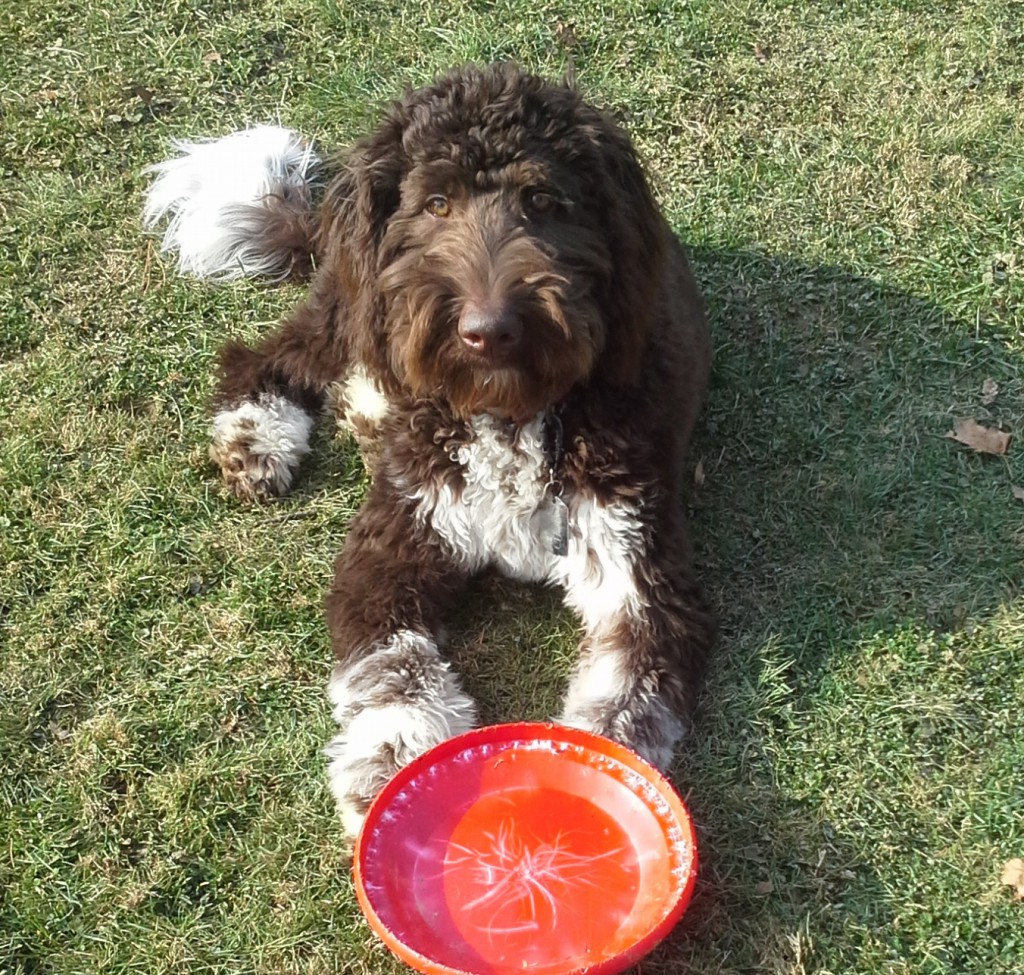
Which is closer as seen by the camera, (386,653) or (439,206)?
(439,206)

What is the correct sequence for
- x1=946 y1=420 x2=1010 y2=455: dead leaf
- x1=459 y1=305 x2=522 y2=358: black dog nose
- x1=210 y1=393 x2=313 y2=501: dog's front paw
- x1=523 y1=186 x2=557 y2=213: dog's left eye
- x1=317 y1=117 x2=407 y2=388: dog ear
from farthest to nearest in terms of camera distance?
x1=946 y1=420 x2=1010 y2=455: dead leaf → x1=210 y1=393 x2=313 y2=501: dog's front paw → x1=317 y1=117 x2=407 y2=388: dog ear → x1=523 y1=186 x2=557 y2=213: dog's left eye → x1=459 y1=305 x2=522 y2=358: black dog nose

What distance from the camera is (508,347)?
3445 mm

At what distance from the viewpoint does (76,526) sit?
4641 mm

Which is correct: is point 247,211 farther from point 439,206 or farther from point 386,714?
point 386,714

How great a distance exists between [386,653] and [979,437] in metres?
2.60

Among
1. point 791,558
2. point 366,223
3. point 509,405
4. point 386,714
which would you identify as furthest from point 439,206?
point 791,558

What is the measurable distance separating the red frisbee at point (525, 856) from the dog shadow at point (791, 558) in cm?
37

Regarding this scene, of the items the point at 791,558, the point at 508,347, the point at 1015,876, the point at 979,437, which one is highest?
the point at 508,347

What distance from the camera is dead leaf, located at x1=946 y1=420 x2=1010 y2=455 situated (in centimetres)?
480

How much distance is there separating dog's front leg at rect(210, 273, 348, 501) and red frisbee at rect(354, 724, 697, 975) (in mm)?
1692

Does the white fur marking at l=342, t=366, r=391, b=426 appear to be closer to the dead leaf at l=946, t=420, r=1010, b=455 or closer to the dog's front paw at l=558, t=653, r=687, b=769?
the dog's front paw at l=558, t=653, r=687, b=769

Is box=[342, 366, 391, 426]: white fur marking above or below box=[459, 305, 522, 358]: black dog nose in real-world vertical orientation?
below

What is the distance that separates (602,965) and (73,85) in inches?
215

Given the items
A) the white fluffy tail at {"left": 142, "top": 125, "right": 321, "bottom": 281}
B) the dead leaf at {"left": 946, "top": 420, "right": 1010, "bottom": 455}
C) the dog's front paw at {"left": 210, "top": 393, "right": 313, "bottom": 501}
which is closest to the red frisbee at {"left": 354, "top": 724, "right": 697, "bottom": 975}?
the dog's front paw at {"left": 210, "top": 393, "right": 313, "bottom": 501}
